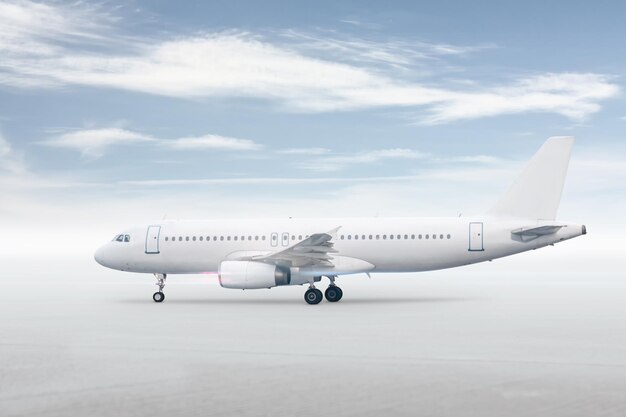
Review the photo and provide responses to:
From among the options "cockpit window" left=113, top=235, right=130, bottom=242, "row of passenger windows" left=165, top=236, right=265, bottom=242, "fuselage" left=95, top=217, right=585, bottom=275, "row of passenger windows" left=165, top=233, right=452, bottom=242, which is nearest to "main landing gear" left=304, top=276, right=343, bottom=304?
"fuselage" left=95, top=217, right=585, bottom=275

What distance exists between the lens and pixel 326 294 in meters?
31.9

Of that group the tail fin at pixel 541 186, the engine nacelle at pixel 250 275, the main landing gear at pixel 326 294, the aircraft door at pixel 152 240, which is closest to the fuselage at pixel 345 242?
the aircraft door at pixel 152 240

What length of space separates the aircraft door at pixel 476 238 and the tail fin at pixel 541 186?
1072mm

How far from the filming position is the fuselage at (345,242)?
31.2 meters

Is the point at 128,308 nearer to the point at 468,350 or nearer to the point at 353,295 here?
the point at 353,295

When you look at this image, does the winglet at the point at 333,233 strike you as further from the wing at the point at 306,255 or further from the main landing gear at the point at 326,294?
the main landing gear at the point at 326,294

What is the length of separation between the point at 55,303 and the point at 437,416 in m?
24.4

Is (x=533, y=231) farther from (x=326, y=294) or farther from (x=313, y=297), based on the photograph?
(x=313, y=297)

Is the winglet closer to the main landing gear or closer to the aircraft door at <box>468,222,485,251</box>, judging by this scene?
the main landing gear

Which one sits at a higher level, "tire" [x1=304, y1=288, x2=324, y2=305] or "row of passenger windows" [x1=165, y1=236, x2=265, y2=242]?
"row of passenger windows" [x1=165, y1=236, x2=265, y2=242]

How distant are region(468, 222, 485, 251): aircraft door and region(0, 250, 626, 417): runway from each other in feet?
8.68

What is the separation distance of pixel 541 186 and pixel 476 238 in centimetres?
362

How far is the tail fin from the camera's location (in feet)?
103

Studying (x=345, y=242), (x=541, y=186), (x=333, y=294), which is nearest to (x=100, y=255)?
(x=333, y=294)
